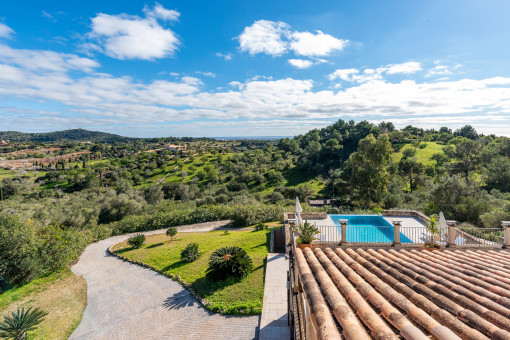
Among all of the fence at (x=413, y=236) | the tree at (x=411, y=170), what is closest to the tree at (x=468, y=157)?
the tree at (x=411, y=170)

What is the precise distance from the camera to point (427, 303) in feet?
10.3

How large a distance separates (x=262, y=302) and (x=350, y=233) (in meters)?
8.21

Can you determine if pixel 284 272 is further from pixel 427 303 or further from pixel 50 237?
pixel 50 237

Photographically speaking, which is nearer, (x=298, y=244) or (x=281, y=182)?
(x=298, y=244)

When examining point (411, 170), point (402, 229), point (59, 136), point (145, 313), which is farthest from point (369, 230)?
point (59, 136)

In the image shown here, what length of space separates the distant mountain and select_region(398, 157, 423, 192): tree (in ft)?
466

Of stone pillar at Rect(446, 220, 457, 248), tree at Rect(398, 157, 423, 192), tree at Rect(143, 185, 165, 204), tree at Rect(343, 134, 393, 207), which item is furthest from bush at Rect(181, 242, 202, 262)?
tree at Rect(398, 157, 423, 192)

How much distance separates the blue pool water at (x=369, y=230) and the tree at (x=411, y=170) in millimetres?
21087

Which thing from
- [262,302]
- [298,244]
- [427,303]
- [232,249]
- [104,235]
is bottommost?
[104,235]

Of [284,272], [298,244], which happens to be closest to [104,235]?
[284,272]

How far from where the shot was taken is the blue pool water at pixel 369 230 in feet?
44.9

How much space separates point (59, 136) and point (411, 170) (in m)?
171

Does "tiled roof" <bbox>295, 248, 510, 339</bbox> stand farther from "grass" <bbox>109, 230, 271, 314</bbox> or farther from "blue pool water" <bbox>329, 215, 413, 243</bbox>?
"blue pool water" <bbox>329, 215, 413, 243</bbox>

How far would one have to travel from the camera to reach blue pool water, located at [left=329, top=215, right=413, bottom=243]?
13688 mm
